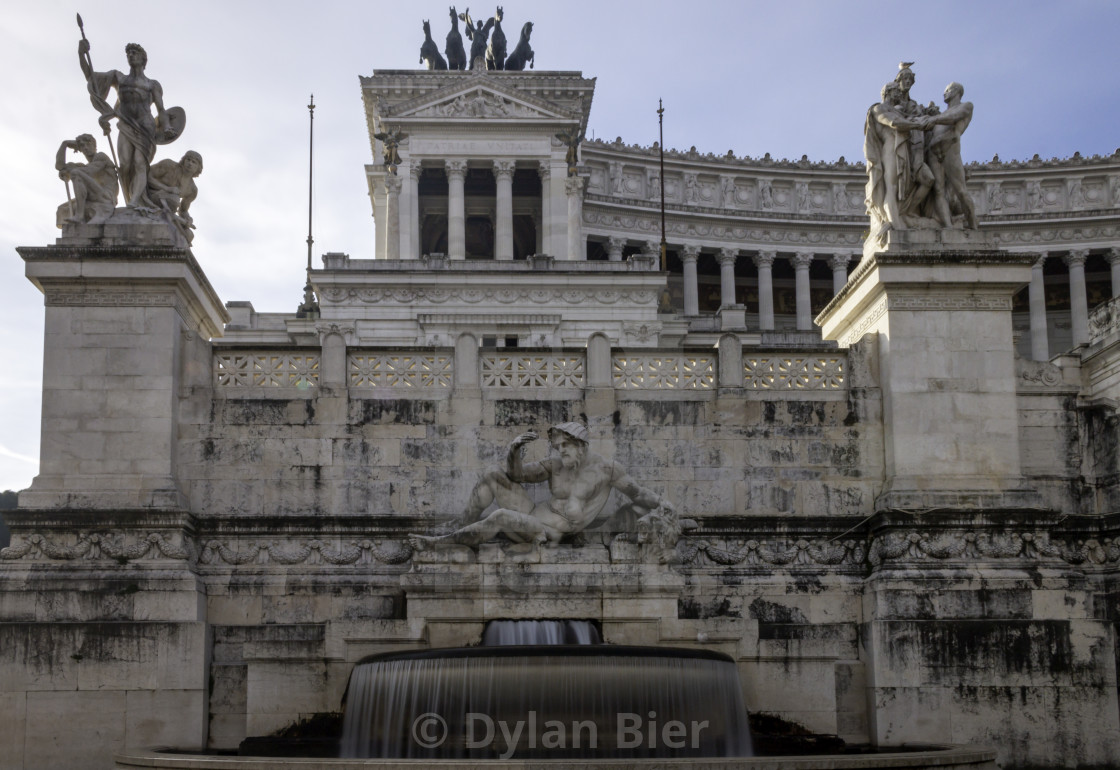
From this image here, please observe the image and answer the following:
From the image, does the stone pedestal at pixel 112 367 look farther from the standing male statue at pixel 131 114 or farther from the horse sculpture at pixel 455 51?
the horse sculpture at pixel 455 51

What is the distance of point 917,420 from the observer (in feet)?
62.6

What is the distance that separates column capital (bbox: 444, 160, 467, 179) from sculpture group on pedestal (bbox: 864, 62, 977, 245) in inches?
1958

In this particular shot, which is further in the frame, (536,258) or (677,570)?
(536,258)

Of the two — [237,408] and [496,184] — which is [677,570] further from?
[496,184]

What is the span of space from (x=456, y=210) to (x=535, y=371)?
160ft

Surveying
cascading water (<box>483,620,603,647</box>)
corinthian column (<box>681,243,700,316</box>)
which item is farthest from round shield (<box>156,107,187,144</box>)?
corinthian column (<box>681,243,700,316</box>)

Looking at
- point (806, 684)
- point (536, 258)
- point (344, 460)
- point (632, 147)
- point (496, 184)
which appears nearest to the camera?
point (806, 684)

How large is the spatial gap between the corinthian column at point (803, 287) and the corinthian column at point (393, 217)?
23.7 meters

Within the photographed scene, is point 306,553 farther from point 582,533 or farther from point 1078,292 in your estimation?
point 1078,292

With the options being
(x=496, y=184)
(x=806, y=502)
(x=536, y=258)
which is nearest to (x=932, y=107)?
(x=806, y=502)

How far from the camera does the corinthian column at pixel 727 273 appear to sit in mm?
76562

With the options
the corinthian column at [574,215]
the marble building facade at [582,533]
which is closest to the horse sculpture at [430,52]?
the corinthian column at [574,215]

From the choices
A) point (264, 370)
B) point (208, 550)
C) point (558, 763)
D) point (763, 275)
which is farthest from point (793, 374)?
point (763, 275)

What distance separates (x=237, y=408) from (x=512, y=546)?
4359 mm
